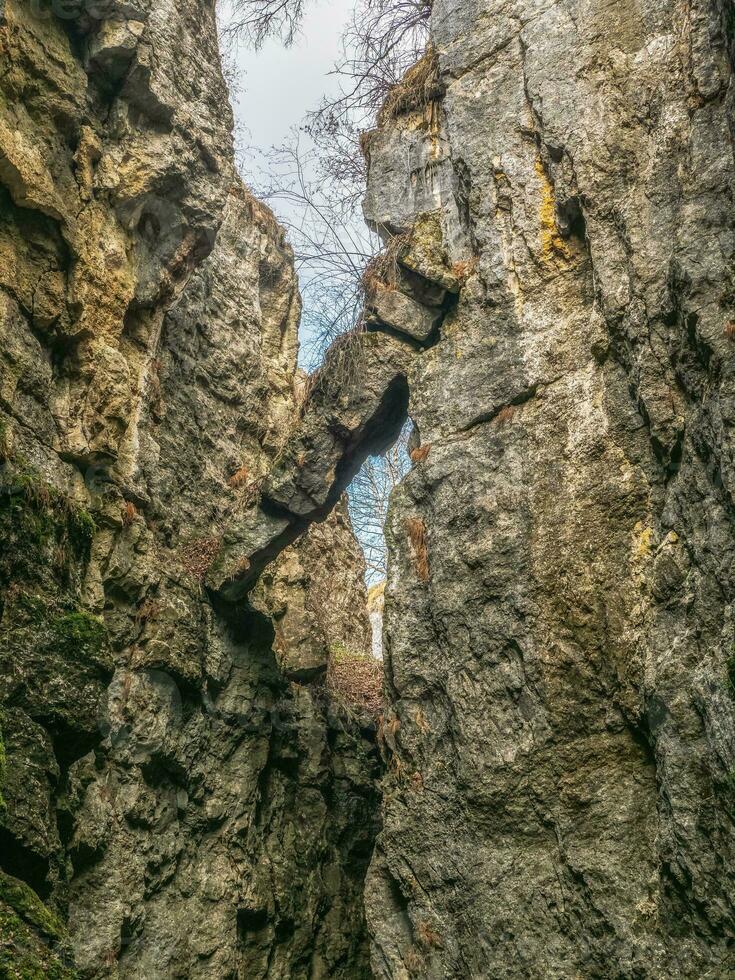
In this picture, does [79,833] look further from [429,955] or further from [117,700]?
[429,955]

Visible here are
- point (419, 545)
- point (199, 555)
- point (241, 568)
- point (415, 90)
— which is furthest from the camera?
point (415, 90)

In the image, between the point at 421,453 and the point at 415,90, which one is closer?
the point at 421,453

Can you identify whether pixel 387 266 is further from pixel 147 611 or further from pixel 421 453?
pixel 147 611

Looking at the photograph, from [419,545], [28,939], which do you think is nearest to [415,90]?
[419,545]

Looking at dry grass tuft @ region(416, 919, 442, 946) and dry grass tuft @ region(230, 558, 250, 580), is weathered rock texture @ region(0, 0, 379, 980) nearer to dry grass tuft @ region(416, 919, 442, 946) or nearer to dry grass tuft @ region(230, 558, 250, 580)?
dry grass tuft @ region(230, 558, 250, 580)

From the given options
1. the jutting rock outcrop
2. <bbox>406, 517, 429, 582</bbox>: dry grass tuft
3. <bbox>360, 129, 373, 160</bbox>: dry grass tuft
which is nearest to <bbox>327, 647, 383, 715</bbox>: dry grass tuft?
the jutting rock outcrop

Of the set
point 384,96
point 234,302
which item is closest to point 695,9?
point 384,96
